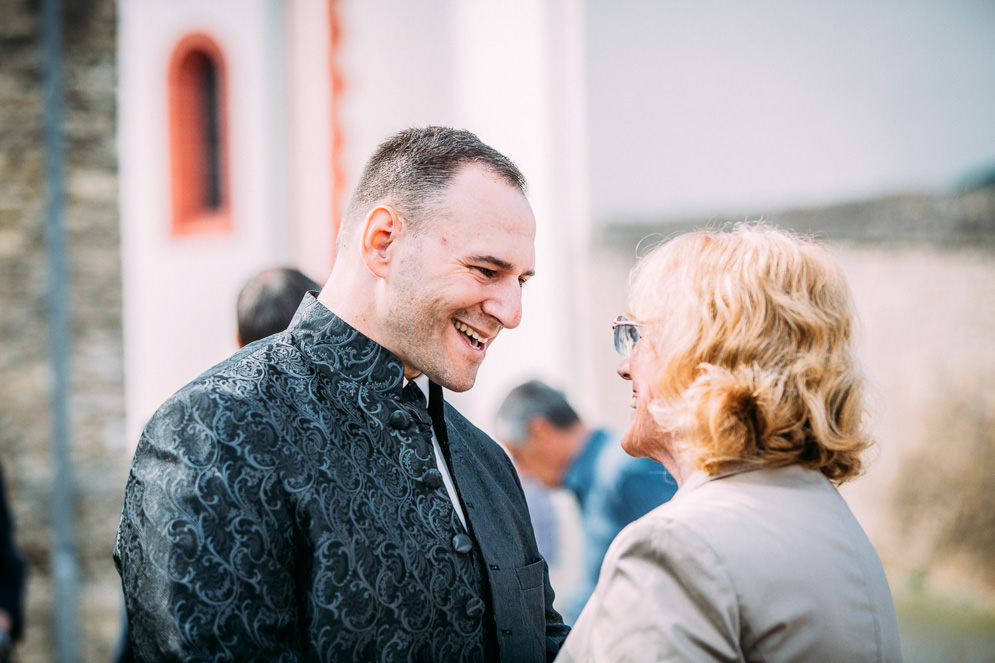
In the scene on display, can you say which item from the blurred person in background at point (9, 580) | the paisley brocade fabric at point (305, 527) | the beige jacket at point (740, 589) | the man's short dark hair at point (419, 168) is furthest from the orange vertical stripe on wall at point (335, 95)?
the beige jacket at point (740, 589)

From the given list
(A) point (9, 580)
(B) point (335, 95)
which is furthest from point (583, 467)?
(B) point (335, 95)

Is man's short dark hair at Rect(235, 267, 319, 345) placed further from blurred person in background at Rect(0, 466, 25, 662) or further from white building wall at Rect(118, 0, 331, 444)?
white building wall at Rect(118, 0, 331, 444)

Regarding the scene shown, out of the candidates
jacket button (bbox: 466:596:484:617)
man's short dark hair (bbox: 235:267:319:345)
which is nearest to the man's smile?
jacket button (bbox: 466:596:484:617)

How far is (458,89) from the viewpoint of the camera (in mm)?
7355

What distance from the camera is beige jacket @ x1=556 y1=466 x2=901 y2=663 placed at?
55.4 inches

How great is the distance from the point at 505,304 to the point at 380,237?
28 centimetres

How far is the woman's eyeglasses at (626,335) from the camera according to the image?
6.07 ft

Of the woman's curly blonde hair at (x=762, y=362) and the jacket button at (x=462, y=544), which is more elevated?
the woman's curly blonde hair at (x=762, y=362)

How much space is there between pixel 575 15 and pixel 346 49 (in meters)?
2.45

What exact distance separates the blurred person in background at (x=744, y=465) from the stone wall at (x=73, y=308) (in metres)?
5.95

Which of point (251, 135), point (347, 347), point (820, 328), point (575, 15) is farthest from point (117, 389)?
point (820, 328)

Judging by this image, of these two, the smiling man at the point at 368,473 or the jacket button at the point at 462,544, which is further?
the jacket button at the point at 462,544

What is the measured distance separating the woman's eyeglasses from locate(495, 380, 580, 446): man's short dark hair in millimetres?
2589

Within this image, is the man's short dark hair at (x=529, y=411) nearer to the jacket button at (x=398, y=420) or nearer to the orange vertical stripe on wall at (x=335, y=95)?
the jacket button at (x=398, y=420)
